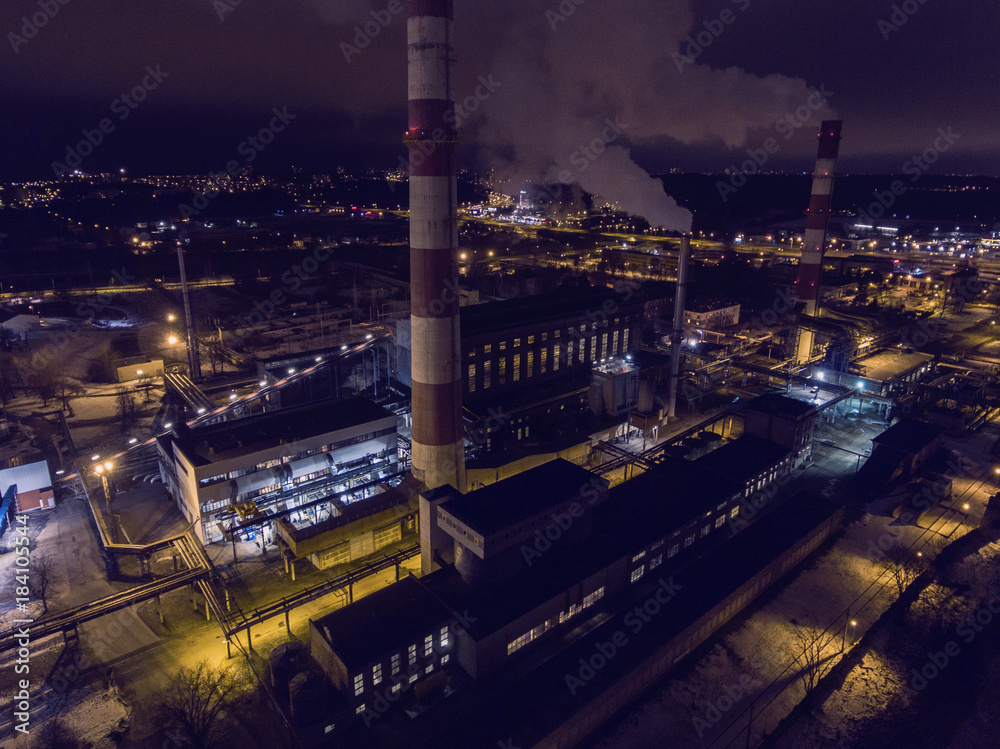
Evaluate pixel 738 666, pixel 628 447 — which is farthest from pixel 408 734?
pixel 628 447

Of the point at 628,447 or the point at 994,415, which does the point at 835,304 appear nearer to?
the point at 994,415

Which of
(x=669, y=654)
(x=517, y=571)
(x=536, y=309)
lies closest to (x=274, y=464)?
(x=517, y=571)

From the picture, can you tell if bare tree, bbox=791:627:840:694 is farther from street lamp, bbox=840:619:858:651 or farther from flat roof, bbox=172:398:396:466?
flat roof, bbox=172:398:396:466

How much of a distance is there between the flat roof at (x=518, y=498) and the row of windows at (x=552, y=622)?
3841 millimetres

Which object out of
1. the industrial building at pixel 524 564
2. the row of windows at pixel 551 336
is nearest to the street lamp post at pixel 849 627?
the industrial building at pixel 524 564

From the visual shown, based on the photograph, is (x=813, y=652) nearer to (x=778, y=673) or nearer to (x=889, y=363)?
(x=778, y=673)

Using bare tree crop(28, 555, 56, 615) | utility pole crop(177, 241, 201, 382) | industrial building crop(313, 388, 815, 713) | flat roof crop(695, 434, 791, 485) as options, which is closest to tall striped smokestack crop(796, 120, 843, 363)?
flat roof crop(695, 434, 791, 485)

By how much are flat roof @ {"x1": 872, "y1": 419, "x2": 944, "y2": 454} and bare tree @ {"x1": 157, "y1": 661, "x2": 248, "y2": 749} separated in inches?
1416

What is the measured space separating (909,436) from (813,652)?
2017cm

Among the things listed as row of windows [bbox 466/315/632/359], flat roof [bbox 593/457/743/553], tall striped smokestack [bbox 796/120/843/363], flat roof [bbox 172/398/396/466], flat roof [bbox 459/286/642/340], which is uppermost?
tall striped smokestack [bbox 796/120/843/363]

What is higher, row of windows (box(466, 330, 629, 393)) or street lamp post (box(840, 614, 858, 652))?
row of windows (box(466, 330, 629, 393))

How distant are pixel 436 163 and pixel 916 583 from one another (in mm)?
27830

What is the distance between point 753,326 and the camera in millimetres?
62156

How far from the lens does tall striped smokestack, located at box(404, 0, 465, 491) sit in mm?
23078
